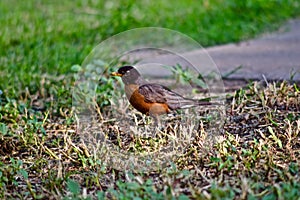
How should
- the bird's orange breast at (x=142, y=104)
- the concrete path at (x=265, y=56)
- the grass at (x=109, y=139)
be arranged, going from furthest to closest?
the concrete path at (x=265, y=56)
the bird's orange breast at (x=142, y=104)
the grass at (x=109, y=139)

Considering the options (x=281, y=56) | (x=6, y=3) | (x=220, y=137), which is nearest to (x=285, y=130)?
(x=220, y=137)

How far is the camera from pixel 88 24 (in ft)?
24.1

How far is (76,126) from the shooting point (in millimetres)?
4184

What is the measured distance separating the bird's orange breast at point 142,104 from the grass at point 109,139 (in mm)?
133

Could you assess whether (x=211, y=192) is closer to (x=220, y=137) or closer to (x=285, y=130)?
(x=220, y=137)

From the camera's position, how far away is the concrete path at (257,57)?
5.42 meters

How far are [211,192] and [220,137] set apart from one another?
28.3 inches

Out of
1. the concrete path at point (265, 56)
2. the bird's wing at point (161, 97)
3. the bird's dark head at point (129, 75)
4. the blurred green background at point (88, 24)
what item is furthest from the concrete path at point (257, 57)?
the bird's dark head at point (129, 75)

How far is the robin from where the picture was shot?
3854mm

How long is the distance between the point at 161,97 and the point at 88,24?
11.9 feet

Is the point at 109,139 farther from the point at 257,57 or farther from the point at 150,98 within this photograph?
the point at 257,57

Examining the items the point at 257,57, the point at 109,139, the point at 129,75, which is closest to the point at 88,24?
the point at 257,57

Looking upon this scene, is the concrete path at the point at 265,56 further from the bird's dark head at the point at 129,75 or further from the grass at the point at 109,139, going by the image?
the bird's dark head at the point at 129,75

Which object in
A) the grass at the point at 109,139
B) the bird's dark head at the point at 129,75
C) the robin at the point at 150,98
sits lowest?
the grass at the point at 109,139
